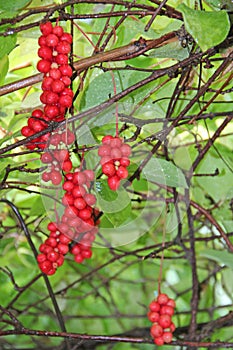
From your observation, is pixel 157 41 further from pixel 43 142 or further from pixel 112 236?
pixel 112 236

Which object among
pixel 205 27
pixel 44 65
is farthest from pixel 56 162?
pixel 205 27

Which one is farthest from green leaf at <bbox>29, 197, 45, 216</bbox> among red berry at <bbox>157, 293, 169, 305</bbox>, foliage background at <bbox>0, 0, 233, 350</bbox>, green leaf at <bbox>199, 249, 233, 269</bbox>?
green leaf at <bbox>199, 249, 233, 269</bbox>

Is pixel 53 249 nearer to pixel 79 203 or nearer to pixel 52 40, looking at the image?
pixel 79 203

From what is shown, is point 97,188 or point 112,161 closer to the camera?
point 112,161

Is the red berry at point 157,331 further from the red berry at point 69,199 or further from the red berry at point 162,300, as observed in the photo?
the red berry at point 69,199

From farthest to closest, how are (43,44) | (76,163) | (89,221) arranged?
(76,163) < (89,221) < (43,44)

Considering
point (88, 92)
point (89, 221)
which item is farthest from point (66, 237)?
point (88, 92)

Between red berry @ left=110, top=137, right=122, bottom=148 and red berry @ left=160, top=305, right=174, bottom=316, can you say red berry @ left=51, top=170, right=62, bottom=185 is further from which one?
red berry @ left=160, top=305, right=174, bottom=316
